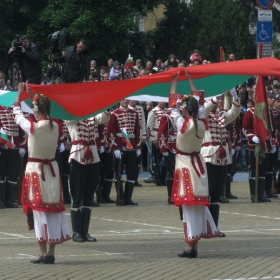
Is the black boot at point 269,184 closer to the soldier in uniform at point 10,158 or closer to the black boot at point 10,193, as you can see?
the soldier in uniform at point 10,158

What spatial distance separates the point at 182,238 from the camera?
1269 cm

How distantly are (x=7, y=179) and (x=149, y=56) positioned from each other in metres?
29.0

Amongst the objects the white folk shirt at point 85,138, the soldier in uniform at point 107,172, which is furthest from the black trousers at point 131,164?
the white folk shirt at point 85,138

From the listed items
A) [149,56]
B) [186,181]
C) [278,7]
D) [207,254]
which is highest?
[278,7]

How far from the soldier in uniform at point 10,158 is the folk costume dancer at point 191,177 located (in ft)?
19.0

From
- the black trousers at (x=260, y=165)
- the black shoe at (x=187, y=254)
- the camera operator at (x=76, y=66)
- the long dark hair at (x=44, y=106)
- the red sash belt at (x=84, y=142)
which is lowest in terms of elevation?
the black shoe at (x=187, y=254)

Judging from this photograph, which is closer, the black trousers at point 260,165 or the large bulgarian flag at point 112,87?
the large bulgarian flag at point 112,87

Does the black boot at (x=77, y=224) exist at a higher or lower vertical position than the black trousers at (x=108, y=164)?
lower

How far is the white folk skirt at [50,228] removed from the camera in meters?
10.8

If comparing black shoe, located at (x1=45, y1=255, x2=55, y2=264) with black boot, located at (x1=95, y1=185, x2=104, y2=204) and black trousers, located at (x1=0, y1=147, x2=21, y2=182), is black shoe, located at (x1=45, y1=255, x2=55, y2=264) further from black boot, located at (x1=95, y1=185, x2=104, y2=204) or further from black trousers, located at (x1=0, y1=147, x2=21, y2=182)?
black boot, located at (x1=95, y1=185, x2=104, y2=204)

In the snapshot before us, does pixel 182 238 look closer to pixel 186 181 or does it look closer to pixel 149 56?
pixel 186 181

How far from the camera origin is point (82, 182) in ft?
40.2

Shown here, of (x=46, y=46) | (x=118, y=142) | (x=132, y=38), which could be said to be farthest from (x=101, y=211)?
(x=132, y=38)

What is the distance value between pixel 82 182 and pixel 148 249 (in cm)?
130
